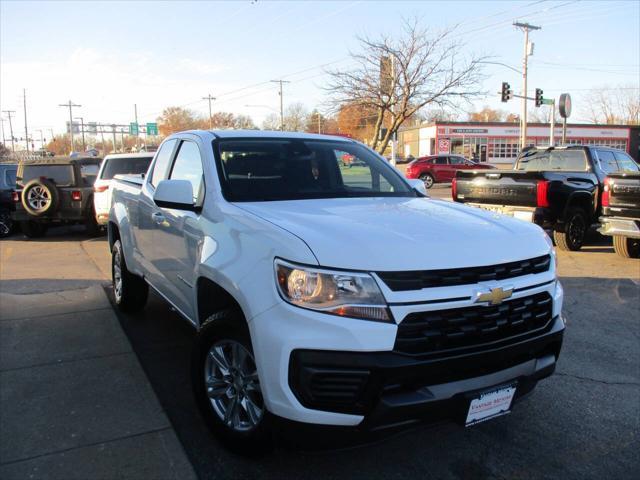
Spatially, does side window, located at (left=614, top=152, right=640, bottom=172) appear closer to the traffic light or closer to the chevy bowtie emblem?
the chevy bowtie emblem

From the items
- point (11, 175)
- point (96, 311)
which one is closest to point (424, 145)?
point (11, 175)

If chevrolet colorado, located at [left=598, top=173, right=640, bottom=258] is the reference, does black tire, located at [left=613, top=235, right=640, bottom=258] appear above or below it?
below

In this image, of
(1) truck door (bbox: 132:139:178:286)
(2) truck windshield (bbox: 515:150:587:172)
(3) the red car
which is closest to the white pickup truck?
(1) truck door (bbox: 132:139:178:286)

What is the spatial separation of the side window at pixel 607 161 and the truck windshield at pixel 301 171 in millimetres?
7334

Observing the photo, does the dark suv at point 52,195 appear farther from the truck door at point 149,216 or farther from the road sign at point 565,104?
the road sign at point 565,104

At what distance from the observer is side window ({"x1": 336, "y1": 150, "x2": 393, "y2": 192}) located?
157 inches

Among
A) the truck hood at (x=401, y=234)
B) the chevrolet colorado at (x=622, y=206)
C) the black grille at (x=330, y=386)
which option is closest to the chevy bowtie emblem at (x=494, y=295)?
the truck hood at (x=401, y=234)

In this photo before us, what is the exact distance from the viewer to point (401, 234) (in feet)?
8.38

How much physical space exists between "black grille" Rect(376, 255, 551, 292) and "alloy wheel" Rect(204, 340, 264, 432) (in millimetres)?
813

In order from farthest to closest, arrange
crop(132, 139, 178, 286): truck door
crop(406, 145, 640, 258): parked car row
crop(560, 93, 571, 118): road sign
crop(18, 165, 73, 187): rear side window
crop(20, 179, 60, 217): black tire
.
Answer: crop(560, 93, 571, 118): road sign < crop(18, 165, 73, 187): rear side window < crop(20, 179, 60, 217): black tire < crop(406, 145, 640, 258): parked car row < crop(132, 139, 178, 286): truck door

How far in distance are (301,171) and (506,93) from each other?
31.9 m

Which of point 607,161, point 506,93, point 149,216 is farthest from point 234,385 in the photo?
point 506,93

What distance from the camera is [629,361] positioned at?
4.41 meters

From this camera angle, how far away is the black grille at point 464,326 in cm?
231
